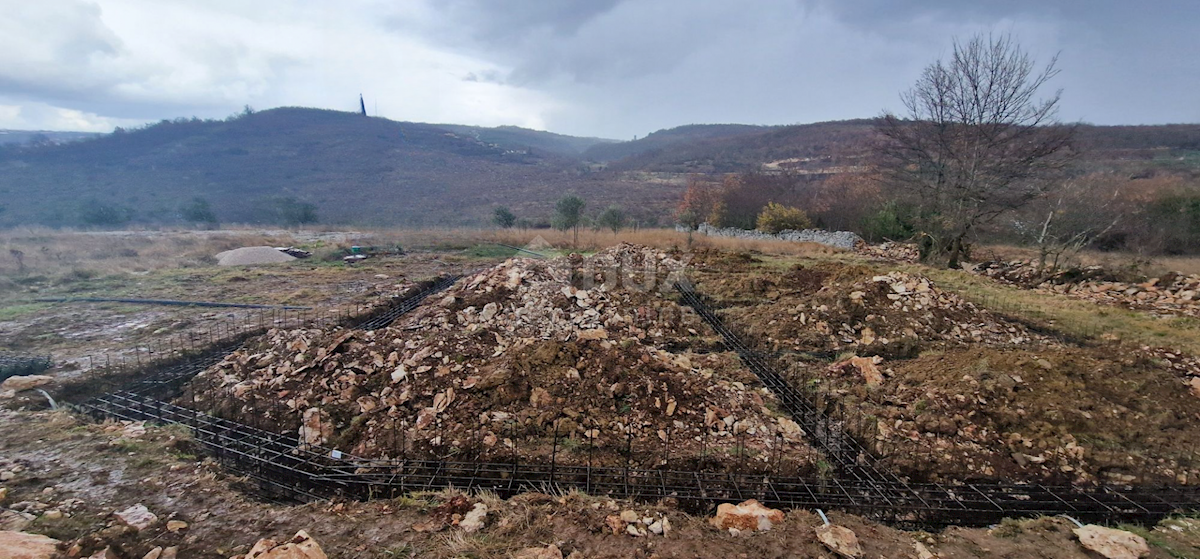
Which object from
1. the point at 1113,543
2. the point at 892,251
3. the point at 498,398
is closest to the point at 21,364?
the point at 498,398

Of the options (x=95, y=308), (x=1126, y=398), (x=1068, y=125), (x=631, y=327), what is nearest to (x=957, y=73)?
(x=1068, y=125)

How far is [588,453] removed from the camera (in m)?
4.32

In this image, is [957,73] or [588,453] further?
[957,73]

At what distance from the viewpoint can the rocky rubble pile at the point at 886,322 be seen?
7348mm

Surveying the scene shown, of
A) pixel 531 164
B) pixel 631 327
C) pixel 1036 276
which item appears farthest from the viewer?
pixel 531 164

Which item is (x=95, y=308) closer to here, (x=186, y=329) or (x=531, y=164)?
(x=186, y=329)

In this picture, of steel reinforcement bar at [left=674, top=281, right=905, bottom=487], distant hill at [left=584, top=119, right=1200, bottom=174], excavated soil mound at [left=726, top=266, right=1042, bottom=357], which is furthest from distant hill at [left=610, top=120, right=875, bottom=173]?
steel reinforcement bar at [left=674, top=281, right=905, bottom=487]

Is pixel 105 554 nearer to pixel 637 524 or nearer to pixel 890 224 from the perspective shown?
pixel 637 524

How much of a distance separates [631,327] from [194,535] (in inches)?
232

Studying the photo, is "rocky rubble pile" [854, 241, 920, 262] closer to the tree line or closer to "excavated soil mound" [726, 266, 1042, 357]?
the tree line

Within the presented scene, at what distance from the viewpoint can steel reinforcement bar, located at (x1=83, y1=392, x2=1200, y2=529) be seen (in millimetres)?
3709

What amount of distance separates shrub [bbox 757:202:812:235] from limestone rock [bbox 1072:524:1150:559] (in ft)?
68.0

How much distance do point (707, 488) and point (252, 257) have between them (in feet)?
60.0

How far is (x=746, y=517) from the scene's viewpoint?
327 cm
